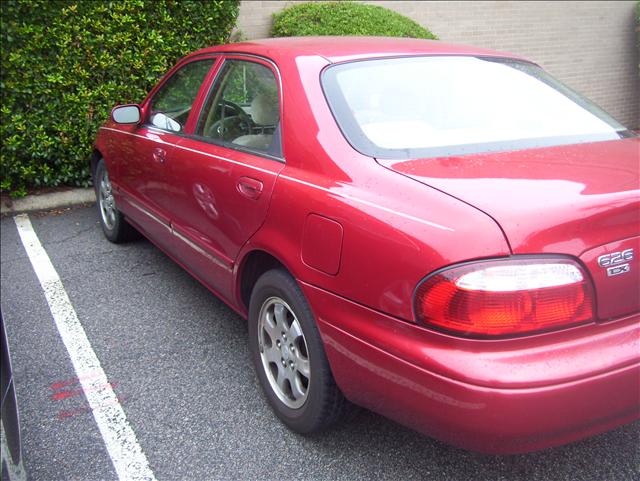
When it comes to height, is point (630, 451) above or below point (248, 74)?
below

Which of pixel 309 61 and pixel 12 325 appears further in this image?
pixel 12 325

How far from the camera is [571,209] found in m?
1.93

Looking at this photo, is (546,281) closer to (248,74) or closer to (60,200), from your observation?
(248,74)

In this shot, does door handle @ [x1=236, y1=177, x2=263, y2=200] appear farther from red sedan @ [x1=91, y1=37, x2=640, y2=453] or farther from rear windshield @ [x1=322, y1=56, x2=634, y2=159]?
rear windshield @ [x1=322, y1=56, x2=634, y2=159]

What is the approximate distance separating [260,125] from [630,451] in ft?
6.94

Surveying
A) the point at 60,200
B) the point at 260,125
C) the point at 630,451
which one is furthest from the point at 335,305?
the point at 60,200

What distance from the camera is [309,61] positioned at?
112 inches

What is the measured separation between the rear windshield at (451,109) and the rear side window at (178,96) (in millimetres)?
1266

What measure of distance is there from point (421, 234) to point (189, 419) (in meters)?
1.51

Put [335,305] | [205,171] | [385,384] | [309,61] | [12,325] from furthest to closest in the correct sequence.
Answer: [12,325] < [205,171] < [309,61] < [335,305] < [385,384]

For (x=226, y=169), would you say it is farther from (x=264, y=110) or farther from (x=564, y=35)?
(x=564, y=35)

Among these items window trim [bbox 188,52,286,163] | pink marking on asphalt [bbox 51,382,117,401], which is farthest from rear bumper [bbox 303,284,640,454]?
pink marking on asphalt [bbox 51,382,117,401]

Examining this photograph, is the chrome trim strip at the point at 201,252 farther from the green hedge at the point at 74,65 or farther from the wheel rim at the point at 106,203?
the green hedge at the point at 74,65

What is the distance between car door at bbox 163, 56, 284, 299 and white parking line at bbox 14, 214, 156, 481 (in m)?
0.74
